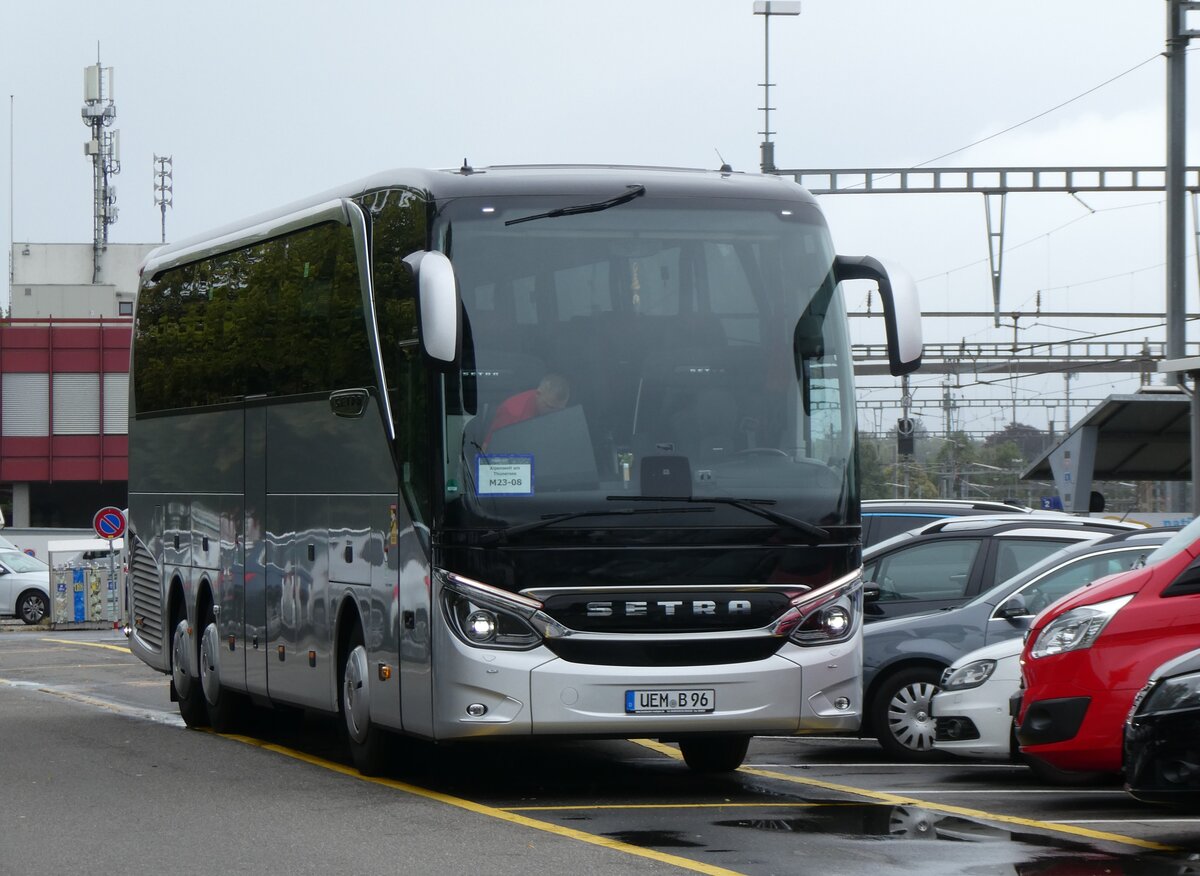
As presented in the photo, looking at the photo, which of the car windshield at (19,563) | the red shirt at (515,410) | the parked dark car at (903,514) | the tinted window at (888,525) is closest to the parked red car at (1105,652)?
the red shirt at (515,410)

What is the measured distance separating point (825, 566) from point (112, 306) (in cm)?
8176

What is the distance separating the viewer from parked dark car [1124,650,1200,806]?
8.18 m

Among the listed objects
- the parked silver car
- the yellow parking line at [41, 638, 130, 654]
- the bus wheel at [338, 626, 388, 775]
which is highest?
the bus wheel at [338, 626, 388, 775]

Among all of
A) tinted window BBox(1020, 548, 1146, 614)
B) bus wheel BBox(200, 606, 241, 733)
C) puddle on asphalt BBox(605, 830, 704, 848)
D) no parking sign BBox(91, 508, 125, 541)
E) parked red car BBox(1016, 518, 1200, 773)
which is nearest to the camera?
puddle on asphalt BBox(605, 830, 704, 848)

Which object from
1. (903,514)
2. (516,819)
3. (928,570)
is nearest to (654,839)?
(516,819)

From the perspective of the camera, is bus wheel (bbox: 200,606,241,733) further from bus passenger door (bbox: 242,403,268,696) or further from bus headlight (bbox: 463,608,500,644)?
bus headlight (bbox: 463,608,500,644)

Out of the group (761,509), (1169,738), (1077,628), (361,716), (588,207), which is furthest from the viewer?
(361,716)

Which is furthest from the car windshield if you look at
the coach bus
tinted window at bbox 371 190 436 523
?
tinted window at bbox 371 190 436 523

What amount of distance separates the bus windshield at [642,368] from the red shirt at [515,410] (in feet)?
0.03

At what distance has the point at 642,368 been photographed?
427 inches

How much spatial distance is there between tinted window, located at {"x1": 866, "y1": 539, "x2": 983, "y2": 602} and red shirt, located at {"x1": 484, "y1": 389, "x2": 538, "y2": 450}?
176 inches

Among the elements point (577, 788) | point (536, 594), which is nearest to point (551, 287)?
point (536, 594)

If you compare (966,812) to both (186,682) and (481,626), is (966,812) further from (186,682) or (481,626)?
(186,682)

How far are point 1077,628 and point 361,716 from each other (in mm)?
4438
